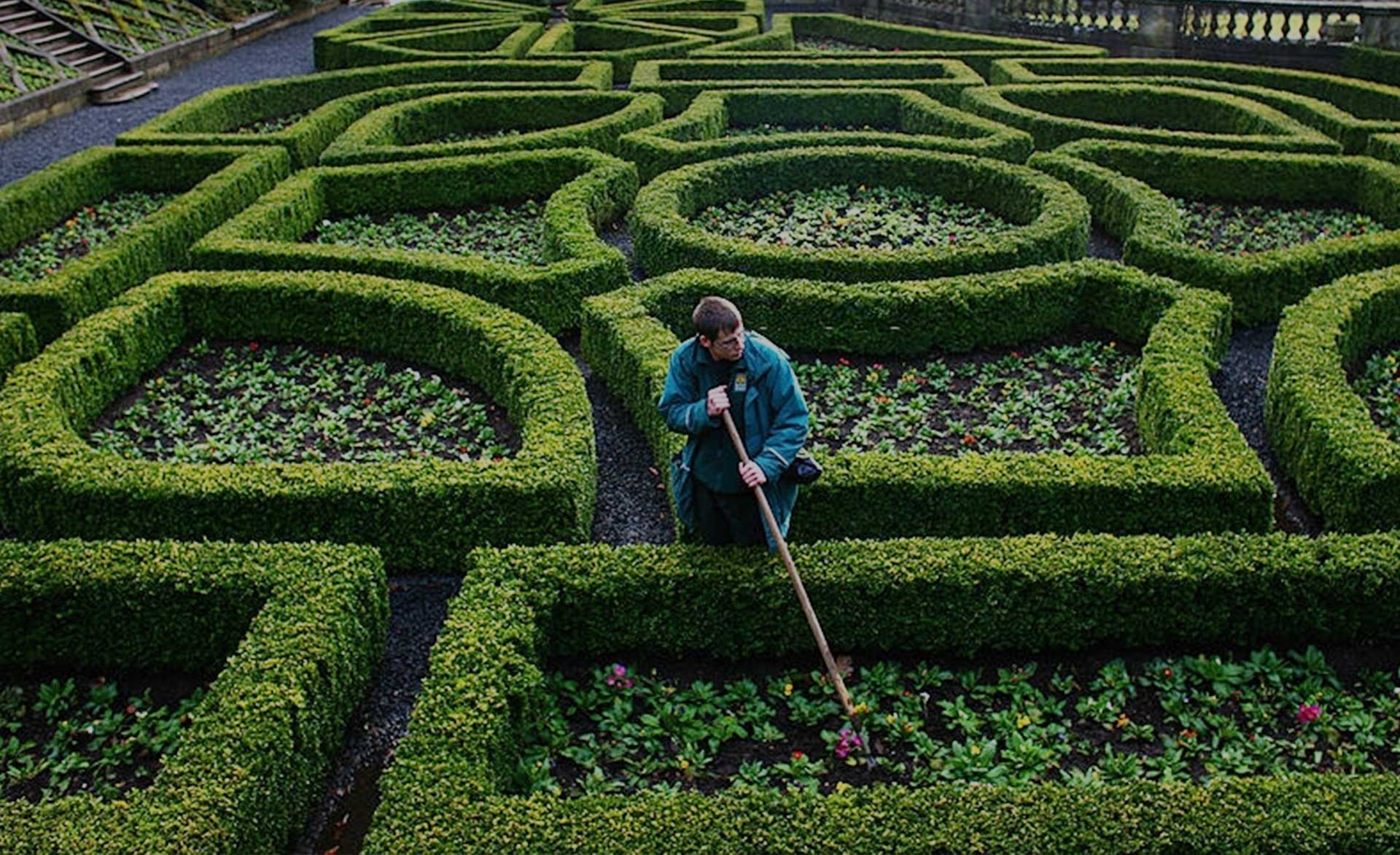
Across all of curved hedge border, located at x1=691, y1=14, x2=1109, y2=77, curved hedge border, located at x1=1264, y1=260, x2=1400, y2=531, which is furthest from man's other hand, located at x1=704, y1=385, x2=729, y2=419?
curved hedge border, located at x1=691, y1=14, x2=1109, y2=77

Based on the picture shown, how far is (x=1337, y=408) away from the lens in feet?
33.7

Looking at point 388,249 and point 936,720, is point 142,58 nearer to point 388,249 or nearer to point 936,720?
point 388,249

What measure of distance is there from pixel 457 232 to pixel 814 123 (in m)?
7.95

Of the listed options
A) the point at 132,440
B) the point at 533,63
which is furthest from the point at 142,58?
the point at 132,440

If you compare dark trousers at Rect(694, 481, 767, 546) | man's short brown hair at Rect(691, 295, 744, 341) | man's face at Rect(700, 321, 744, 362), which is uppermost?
man's short brown hair at Rect(691, 295, 744, 341)

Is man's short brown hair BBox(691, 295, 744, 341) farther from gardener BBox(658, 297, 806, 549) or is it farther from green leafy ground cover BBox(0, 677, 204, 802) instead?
green leafy ground cover BBox(0, 677, 204, 802)

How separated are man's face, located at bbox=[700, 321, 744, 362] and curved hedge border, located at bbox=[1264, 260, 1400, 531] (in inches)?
215

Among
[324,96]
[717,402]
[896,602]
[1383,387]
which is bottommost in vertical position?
[896,602]

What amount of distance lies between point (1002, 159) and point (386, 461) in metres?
11.3

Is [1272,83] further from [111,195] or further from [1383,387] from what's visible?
[111,195]

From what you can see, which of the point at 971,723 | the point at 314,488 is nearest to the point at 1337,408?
the point at 971,723

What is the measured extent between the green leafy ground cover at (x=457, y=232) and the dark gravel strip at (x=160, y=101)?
6.96 metres

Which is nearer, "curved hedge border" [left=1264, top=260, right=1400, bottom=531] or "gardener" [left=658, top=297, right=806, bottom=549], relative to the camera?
"gardener" [left=658, top=297, right=806, bottom=549]

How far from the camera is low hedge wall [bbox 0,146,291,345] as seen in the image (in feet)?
44.0
